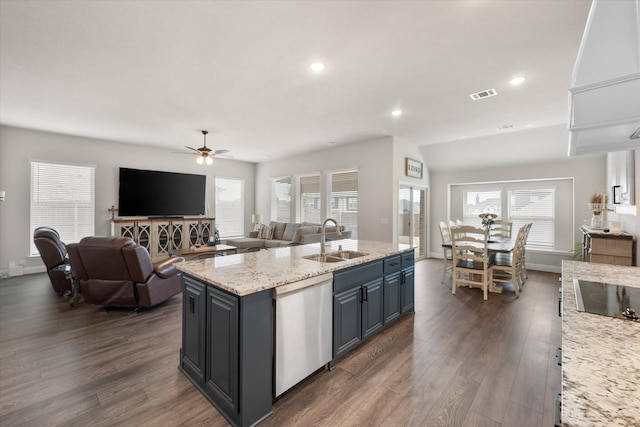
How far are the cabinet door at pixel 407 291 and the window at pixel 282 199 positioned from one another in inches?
212

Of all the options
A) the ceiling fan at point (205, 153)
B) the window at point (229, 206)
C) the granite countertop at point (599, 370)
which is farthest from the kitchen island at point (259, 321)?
the window at point (229, 206)

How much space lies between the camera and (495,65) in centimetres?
299

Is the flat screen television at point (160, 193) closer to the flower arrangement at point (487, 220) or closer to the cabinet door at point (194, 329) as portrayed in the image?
the cabinet door at point (194, 329)

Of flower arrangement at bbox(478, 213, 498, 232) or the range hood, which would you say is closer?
the range hood

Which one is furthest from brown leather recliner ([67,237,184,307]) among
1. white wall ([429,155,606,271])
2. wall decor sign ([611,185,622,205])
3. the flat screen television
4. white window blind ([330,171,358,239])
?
white wall ([429,155,606,271])

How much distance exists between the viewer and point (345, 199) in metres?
7.02

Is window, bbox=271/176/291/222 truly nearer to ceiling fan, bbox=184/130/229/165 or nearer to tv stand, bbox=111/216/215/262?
tv stand, bbox=111/216/215/262

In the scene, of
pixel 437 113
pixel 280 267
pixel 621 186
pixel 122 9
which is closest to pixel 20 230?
pixel 122 9

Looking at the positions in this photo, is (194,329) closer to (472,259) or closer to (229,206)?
(472,259)

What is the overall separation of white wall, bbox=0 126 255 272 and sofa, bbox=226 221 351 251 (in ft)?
8.62

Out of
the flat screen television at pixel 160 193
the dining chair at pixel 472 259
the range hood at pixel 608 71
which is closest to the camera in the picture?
the range hood at pixel 608 71

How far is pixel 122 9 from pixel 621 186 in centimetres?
519

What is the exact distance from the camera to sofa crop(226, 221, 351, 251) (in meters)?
6.27

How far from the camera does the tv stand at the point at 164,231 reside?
6.30m
